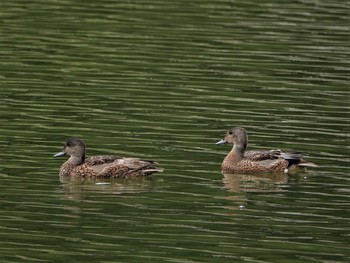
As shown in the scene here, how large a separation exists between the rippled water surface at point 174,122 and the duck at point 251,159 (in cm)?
19

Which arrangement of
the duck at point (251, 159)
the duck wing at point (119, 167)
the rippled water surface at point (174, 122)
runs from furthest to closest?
the duck at point (251, 159) → the duck wing at point (119, 167) → the rippled water surface at point (174, 122)

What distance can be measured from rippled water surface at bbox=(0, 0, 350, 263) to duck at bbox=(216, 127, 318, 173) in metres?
0.19

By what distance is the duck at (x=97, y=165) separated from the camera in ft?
68.8

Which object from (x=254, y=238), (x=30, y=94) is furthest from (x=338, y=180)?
(x=30, y=94)

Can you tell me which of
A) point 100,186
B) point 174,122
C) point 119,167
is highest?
point 174,122

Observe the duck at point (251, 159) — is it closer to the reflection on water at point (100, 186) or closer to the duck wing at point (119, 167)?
the duck wing at point (119, 167)

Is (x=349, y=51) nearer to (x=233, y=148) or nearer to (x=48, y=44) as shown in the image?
(x=48, y=44)

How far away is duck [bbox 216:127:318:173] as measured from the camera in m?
21.7

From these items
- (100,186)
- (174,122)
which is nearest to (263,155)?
(100,186)

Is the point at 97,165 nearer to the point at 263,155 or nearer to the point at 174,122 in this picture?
the point at 263,155

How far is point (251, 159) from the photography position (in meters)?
22.2

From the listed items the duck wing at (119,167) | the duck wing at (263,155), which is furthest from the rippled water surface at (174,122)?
the duck wing at (263,155)

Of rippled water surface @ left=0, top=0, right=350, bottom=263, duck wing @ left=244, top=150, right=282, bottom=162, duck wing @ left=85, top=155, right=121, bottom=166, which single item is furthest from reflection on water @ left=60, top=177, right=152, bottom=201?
duck wing @ left=244, top=150, right=282, bottom=162

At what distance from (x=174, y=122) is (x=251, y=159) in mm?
2486
